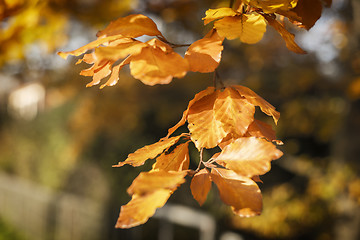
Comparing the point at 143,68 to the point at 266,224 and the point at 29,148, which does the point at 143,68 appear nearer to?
the point at 266,224

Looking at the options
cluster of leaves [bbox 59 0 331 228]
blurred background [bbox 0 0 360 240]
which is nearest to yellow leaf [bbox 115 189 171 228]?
cluster of leaves [bbox 59 0 331 228]

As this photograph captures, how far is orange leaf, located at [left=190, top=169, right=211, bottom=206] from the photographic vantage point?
593mm

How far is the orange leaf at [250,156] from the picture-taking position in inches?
21.0

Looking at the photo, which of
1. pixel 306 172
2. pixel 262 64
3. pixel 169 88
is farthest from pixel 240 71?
pixel 306 172

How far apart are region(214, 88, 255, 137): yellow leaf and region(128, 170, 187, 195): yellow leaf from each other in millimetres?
142

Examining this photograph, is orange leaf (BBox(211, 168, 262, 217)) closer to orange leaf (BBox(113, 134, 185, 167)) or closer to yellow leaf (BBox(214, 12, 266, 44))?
orange leaf (BBox(113, 134, 185, 167))

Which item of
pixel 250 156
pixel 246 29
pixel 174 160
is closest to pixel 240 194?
pixel 250 156

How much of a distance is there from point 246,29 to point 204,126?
19 cm

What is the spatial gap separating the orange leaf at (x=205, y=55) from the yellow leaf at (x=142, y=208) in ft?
0.72

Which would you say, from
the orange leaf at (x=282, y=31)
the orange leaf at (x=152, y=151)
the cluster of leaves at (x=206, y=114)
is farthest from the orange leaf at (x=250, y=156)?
the orange leaf at (x=282, y=31)

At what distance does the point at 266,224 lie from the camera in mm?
3416

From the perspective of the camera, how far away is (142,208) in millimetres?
509

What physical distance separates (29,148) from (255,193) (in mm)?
8287

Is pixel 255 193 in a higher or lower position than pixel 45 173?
higher
